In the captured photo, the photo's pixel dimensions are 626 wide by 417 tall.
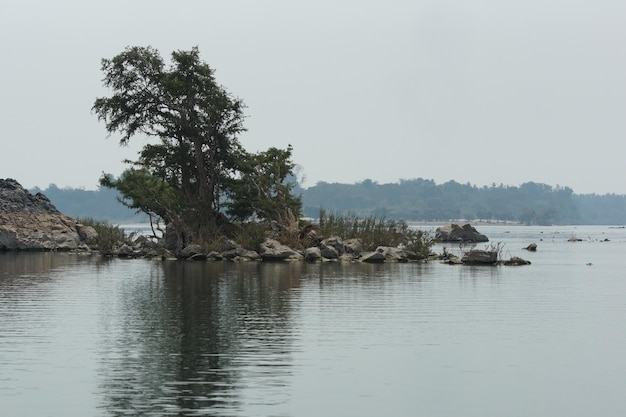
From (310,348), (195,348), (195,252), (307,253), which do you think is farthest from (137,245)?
(310,348)

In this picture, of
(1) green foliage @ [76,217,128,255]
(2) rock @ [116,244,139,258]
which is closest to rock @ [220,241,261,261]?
(2) rock @ [116,244,139,258]

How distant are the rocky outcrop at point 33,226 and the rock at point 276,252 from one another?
2033cm

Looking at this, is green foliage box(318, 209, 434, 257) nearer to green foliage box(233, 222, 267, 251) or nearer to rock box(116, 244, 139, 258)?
green foliage box(233, 222, 267, 251)

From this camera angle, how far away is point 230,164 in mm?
61375

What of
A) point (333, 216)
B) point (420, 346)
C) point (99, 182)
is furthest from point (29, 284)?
point (99, 182)

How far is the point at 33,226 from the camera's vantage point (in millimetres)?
72625

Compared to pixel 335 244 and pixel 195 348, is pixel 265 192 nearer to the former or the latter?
pixel 335 244

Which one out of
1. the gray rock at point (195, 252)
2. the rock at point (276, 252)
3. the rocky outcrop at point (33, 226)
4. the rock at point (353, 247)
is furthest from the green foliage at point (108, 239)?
the rock at point (353, 247)

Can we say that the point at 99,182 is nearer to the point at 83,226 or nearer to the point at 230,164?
the point at 83,226

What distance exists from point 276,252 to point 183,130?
463 inches

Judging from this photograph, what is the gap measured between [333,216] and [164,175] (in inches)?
484

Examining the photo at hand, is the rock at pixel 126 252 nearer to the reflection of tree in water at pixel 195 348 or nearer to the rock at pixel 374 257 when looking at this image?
the rock at pixel 374 257

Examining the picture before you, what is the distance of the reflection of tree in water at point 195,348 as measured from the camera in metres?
15.1

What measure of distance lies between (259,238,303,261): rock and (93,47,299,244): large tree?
5194 mm
